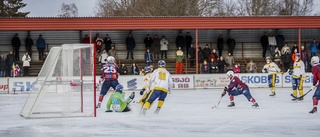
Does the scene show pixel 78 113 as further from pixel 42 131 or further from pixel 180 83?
pixel 180 83

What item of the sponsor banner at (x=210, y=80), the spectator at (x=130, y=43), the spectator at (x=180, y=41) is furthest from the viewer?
the spectator at (x=130, y=43)

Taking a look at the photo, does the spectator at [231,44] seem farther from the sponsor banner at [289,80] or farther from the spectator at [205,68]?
the sponsor banner at [289,80]

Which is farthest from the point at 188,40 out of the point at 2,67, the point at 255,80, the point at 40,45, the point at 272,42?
the point at 2,67

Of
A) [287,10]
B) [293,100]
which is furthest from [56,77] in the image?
[287,10]

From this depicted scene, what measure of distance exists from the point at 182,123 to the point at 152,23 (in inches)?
740

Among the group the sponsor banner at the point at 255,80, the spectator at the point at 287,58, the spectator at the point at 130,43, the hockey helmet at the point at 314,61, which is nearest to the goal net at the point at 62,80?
the hockey helmet at the point at 314,61

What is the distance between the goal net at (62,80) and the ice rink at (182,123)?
1.87ft

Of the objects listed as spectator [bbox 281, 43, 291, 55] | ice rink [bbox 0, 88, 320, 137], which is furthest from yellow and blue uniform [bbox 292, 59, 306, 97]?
spectator [bbox 281, 43, 291, 55]

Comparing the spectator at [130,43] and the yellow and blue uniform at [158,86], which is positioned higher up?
the spectator at [130,43]

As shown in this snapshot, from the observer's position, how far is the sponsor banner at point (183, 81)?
1084 inches

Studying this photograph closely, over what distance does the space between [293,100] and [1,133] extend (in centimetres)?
1063

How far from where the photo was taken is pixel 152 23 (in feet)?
102

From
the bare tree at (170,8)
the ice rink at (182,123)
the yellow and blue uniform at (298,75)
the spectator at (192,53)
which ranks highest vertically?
the bare tree at (170,8)

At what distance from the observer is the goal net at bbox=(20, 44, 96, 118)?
14.2m
